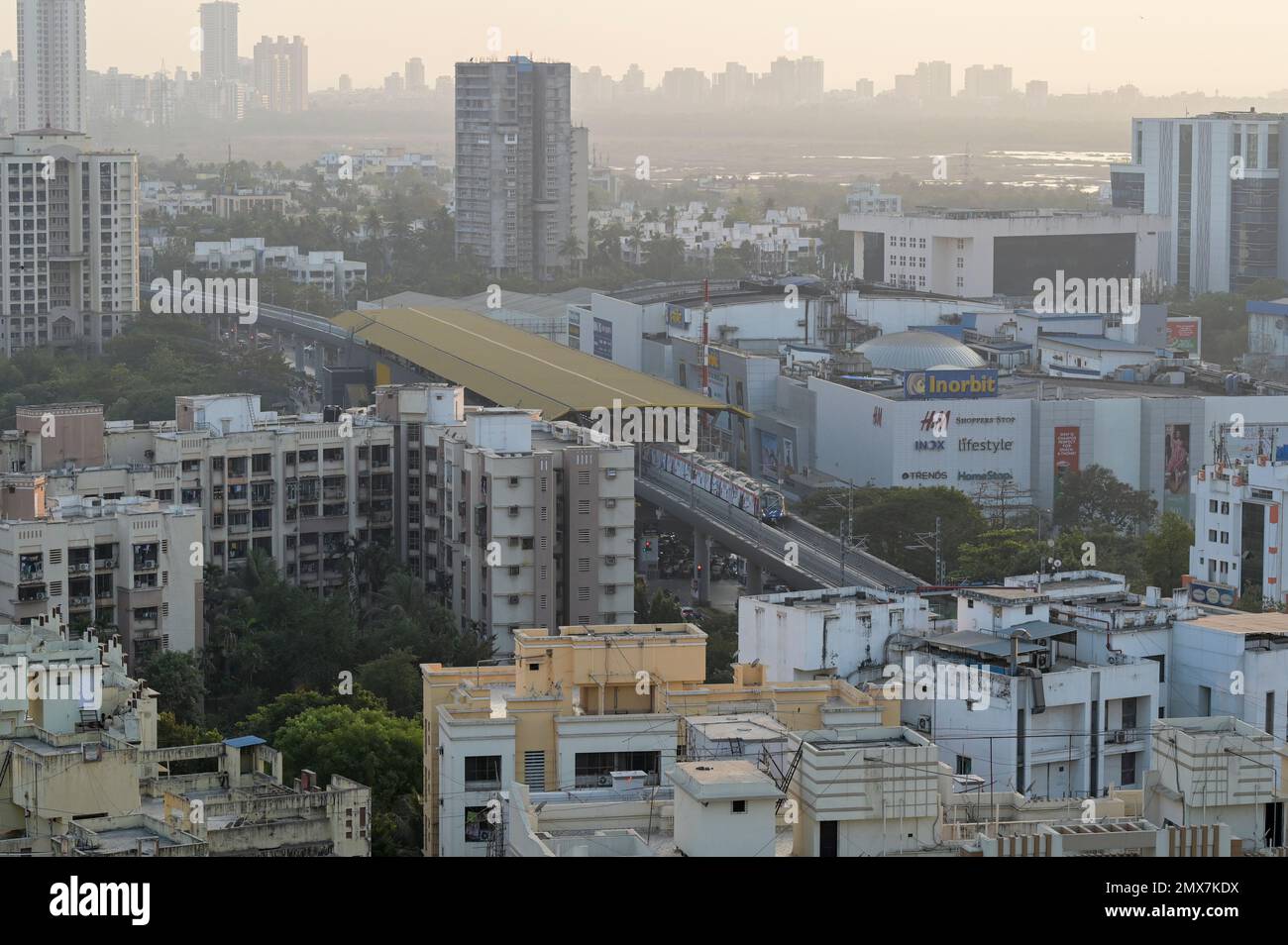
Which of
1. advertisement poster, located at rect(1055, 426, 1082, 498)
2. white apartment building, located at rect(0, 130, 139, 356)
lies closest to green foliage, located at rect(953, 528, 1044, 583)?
advertisement poster, located at rect(1055, 426, 1082, 498)

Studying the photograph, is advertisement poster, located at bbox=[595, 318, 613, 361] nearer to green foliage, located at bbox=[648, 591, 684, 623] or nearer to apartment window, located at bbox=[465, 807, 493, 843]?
green foliage, located at bbox=[648, 591, 684, 623]

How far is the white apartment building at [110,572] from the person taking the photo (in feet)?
52.3

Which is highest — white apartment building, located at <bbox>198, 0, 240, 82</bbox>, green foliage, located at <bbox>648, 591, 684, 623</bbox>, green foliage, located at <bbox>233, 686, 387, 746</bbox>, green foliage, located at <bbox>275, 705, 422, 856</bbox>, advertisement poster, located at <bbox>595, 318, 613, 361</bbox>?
white apartment building, located at <bbox>198, 0, 240, 82</bbox>

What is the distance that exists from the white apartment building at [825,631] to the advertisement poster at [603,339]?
78.0 ft

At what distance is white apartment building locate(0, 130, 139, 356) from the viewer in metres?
37.6

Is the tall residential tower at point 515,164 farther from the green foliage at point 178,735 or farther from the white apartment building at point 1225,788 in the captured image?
the white apartment building at point 1225,788

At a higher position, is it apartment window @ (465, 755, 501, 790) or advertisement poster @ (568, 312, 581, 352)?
advertisement poster @ (568, 312, 581, 352)

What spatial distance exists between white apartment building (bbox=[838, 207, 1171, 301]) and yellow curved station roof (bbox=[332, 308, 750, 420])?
33.1 feet

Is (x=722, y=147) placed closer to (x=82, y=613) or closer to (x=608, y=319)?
(x=608, y=319)

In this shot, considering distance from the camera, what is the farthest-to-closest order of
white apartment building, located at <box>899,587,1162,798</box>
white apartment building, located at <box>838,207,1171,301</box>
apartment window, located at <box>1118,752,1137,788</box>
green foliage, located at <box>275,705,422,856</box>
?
white apartment building, located at <box>838,207,1171,301</box>, green foliage, located at <box>275,705,422,856</box>, apartment window, located at <box>1118,752,1137,788</box>, white apartment building, located at <box>899,587,1162,798</box>

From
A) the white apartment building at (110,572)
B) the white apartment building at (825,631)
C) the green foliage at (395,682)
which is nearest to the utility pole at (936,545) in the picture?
the green foliage at (395,682)

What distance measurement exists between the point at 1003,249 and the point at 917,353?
47.9 ft

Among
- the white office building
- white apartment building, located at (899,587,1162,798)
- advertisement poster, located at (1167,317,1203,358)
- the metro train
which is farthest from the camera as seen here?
the white office building
